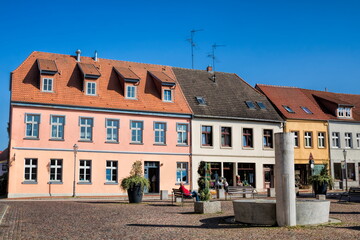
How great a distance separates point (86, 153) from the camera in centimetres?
3150

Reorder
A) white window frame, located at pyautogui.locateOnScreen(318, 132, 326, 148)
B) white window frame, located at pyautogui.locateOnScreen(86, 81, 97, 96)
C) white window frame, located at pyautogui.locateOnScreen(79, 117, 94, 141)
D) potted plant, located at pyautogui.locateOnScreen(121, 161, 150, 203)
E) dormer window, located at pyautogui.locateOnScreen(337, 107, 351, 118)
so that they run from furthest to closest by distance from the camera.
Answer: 1. dormer window, located at pyautogui.locateOnScreen(337, 107, 351, 118)
2. white window frame, located at pyautogui.locateOnScreen(318, 132, 326, 148)
3. white window frame, located at pyautogui.locateOnScreen(86, 81, 97, 96)
4. white window frame, located at pyautogui.locateOnScreen(79, 117, 94, 141)
5. potted plant, located at pyautogui.locateOnScreen(121, 161, 150, 203)

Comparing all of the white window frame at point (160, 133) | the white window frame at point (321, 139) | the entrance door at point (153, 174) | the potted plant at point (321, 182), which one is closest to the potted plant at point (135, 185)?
the entrance door at point (153, 174)

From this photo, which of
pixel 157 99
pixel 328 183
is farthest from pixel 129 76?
pixel 328 183

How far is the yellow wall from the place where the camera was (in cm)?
3928

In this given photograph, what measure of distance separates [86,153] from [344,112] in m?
25.1

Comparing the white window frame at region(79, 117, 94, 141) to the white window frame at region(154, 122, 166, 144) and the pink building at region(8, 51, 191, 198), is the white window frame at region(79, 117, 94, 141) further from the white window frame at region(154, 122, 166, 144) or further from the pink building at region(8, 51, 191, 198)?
the white window frame at region(154, 122, 166, 144)

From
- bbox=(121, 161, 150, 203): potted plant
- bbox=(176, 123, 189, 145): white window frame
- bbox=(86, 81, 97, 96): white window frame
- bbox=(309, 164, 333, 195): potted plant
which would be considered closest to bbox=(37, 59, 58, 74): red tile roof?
bbox=(86, 81, 97, 96): white window frame

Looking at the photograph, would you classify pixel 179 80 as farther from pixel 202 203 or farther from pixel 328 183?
pixel 202 203

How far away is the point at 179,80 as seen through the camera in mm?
38375

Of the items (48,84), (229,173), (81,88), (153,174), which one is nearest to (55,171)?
(48,84)

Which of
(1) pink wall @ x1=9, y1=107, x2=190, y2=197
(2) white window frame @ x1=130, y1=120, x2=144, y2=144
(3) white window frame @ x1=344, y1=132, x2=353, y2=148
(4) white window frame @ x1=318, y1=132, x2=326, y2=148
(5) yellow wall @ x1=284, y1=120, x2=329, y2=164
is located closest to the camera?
(1) pink wall @ x1=9, y1=107, x2=190, y2=197

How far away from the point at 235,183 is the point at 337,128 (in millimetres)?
12352

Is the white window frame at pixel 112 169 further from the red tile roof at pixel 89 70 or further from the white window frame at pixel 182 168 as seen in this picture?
the red tile roof at pixel 89 70

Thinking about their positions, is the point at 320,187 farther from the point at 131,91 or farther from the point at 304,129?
the point at 131,91
